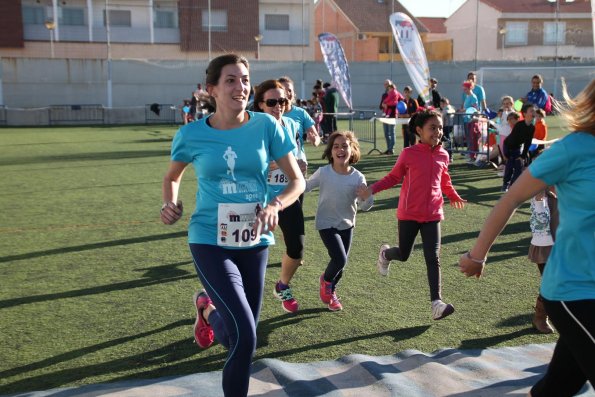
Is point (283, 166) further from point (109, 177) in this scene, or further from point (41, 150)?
point (41, 150)

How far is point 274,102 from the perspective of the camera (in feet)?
19.8

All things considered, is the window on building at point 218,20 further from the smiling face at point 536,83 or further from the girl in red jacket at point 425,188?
the girl in red jacket at point 425,188

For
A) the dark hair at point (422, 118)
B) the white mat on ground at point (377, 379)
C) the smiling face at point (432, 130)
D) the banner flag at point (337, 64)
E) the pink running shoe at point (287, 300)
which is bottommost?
the white mat on ground at point (377, 379)

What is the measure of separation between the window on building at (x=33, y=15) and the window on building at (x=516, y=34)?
30.5 meters

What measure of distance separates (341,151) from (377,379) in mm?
2108

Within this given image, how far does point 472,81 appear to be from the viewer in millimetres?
18219

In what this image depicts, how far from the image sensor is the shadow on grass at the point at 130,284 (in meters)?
6.36

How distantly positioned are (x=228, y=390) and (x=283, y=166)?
1.32m

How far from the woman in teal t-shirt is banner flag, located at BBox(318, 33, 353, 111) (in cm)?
1828

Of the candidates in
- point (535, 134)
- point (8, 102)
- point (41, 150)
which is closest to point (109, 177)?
point (41, 150)

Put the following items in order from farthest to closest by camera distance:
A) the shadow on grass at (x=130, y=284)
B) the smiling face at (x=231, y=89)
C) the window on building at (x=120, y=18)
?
the window on building at (x=120, y=18) < the shadow on grass at (x=130, y=284) < the smiling face at (x=231, y=89)

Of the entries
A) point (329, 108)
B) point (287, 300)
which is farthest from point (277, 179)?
point (329, 108)

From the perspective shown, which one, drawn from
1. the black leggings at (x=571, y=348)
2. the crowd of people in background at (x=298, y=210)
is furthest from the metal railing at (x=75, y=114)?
the black leggings at (x=571, y=348)

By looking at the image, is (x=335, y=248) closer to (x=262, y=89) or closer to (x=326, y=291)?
(x=326, y=291)
